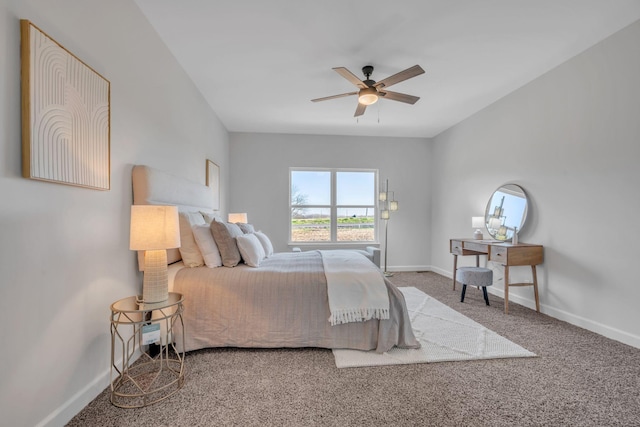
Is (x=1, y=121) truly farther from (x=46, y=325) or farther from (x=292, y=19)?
(x=292, y=19)

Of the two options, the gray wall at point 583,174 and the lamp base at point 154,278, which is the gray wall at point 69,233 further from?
the gray wall at point 583,174

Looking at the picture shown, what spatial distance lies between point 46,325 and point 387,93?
3.12m

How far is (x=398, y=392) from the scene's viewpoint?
186 centimetres

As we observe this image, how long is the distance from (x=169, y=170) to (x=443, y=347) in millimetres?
2865

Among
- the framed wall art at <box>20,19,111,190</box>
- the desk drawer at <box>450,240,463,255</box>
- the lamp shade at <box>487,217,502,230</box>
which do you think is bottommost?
the desk drawer at <box>450,240,463,255</box>

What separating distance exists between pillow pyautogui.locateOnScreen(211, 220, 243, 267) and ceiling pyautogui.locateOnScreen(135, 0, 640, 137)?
1.64 m

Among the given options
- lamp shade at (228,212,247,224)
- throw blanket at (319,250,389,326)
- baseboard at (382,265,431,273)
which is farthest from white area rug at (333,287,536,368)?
baseboard at (382,265,431,273)

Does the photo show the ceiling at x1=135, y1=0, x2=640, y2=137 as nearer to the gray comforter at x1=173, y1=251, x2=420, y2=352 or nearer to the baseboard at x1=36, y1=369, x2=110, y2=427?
the gray comforter at x1=173, y1=251, x2=420, y2=352

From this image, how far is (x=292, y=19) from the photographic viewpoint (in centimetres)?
242

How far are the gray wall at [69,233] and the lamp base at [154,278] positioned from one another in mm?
261

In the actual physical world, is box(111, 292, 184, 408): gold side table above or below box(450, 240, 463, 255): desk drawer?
below

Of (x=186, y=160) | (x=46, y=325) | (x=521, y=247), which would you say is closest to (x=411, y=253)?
(x=521, y=247)

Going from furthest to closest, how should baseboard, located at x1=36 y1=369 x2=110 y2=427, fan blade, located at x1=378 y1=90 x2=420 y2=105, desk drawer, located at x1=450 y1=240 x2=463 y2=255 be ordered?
desk drawer, located at x1=450 y1=240 x2=463 y2=255 < fan blade, located at x1=378 y1=90 x2=420 y2=105 < baseboard, located at x1=36 y1=369 x2=110 y2=427

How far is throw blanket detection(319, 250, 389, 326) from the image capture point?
233cm
